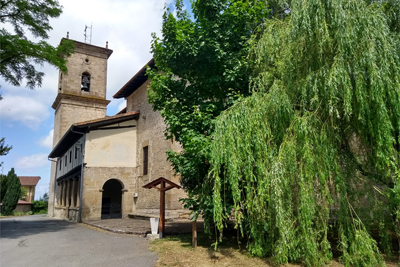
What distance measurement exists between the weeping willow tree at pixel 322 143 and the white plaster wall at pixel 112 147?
39.0 feet

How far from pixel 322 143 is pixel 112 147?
44.8ft

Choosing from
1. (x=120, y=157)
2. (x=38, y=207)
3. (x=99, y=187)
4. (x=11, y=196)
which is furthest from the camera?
(x=38, y=207)

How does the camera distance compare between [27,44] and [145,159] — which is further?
[145,159]

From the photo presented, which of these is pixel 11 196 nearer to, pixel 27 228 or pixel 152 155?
pixel 27 228

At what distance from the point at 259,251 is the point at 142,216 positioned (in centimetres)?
972

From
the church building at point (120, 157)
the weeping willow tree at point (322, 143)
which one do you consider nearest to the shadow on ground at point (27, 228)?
the church building at point (120, 157)

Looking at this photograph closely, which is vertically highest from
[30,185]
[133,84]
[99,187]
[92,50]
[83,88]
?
[92,50]

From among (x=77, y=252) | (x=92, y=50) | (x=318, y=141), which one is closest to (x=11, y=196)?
(x=92, y=50)

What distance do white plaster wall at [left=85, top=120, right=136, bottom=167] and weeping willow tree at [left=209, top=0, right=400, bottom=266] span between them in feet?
39.0

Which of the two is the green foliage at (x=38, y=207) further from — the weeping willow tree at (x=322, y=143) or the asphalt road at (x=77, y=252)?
the weeping willow tree at (x=322, y=143)

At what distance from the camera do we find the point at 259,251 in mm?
5602

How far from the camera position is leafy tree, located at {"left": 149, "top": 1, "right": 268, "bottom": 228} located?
7469 mm

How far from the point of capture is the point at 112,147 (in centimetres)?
1686

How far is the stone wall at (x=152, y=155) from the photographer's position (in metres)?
13.8
